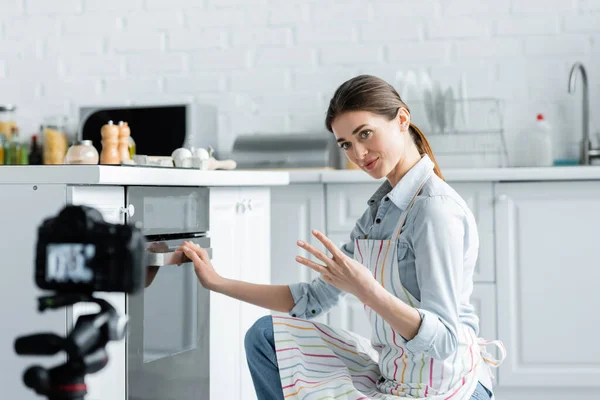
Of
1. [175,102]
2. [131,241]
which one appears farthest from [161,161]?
[175,102]

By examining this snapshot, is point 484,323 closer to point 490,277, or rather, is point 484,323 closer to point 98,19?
point 490,277

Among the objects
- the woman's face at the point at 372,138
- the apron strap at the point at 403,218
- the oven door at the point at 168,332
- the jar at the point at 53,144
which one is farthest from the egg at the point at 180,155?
the jar at the point at 53,144

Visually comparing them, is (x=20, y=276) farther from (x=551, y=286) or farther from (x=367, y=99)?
(x=551, y=286)

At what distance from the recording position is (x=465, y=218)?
4.75 feet

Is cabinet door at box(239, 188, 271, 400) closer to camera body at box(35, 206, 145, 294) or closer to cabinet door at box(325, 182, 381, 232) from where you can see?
cabinet door at box(325, 182, 381, 232)

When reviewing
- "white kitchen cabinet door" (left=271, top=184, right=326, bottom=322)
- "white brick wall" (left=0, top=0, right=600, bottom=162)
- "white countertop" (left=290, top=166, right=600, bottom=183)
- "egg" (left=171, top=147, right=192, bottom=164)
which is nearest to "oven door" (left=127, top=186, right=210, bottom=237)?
"egg" (left=171, top=147, right=192, bottom=164)

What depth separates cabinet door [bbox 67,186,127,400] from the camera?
1.36 metres

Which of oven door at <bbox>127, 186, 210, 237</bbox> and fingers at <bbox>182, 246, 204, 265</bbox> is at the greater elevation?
oven door at <bbox>127, 186, 210, 237</bbox>

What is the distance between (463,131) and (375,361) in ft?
5.17

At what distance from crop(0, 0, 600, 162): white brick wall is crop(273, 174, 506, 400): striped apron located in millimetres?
1760

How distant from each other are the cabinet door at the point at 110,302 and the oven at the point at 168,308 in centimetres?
2

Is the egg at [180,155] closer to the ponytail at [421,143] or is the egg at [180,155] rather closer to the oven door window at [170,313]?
the oven door window at [170,313]

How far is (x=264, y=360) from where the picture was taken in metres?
1.58

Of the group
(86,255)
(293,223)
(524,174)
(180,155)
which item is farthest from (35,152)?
(86,255)
